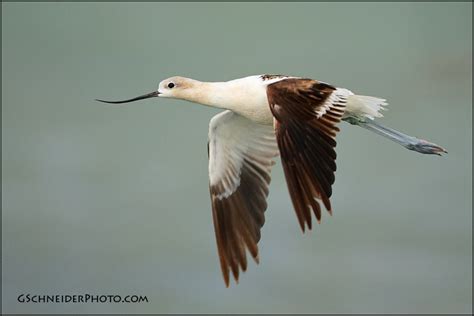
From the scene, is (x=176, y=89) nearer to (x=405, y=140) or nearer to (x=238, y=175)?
(x=238, y=175)

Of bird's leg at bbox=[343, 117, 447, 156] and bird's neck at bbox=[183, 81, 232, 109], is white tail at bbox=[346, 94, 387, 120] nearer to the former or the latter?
bird's leg at bbox=[343, 117, 447, 156]

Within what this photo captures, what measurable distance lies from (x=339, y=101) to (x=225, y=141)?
2787mm

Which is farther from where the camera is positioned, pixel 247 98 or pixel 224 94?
pixel 224 94

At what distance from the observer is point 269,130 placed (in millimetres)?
13789

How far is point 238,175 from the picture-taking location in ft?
44.9

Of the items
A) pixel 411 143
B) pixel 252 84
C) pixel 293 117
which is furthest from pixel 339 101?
pixel 411 143

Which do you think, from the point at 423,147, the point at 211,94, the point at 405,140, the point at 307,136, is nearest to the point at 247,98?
the point at 211,94

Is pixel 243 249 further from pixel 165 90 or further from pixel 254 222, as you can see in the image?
pixel 165 90

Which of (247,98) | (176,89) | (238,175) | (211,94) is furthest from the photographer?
(238,175)

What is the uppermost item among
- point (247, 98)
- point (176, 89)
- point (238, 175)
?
point (176, 89)

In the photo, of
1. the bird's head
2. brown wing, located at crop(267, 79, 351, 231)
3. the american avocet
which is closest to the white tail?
the american avocet

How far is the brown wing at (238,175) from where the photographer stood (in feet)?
43.2

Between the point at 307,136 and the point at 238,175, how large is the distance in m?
3.17

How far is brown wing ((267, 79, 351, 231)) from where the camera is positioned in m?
10.2
